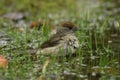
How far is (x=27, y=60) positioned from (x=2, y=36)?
75.6 inches

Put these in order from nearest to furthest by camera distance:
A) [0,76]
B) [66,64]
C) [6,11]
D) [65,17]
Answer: [0,76] → [66,64] → [65,17] → [6,11]

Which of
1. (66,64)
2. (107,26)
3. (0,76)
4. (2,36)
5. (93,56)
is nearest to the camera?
(0,76)

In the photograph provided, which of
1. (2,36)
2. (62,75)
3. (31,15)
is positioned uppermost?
(31,15)

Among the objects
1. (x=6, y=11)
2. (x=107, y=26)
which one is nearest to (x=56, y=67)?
(x=107, y=26)

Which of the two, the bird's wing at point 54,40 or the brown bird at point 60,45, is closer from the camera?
the brown bird at point 60,45

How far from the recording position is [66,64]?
21.4ft

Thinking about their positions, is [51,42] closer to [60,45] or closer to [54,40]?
[54,40]

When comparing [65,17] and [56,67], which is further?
[65,17]

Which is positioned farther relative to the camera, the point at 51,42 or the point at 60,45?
the point at 51,42

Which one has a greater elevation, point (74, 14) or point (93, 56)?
point (74, 14)

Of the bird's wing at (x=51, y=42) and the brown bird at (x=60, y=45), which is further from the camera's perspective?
the bird's wing at (x=51, y=42)

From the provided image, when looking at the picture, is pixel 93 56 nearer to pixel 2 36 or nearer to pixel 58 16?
pixel 2 36

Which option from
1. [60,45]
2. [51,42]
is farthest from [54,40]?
[60,45]

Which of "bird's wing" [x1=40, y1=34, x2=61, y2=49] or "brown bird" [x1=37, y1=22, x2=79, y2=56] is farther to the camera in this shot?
"bird's wing" [x1=40, y1=34, x2=61, y2=49]
